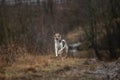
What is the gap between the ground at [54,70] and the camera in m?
12.9

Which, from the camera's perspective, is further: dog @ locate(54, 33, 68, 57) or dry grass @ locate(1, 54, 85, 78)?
dog @ locate(54, 33, 68, 57)

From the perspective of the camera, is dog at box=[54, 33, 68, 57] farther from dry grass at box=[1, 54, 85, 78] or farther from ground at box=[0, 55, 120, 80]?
ground at box=[0, 55, 120, 80]

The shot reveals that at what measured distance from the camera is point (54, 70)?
14.4m

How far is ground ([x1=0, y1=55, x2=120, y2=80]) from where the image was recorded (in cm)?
1288

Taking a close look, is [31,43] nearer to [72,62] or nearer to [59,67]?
[72,62]

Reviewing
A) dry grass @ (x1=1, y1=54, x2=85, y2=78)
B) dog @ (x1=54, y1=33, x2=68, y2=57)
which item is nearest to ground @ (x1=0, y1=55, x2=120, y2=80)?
dry grass @ (x1=1, y1=54, x2=85, y2=78)

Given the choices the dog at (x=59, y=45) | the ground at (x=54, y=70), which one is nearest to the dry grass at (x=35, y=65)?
the ground at (x=54, y=70)

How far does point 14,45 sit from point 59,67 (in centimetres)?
277

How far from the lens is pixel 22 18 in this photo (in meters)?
21.1

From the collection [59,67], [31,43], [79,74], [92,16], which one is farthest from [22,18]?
[79,74]

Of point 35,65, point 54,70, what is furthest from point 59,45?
point 54,70

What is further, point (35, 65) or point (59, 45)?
point (59, 45)

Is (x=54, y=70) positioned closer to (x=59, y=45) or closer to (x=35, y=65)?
(x=35, y=65)

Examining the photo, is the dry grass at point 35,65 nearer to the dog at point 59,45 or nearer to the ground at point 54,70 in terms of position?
the ground at point 54,70
